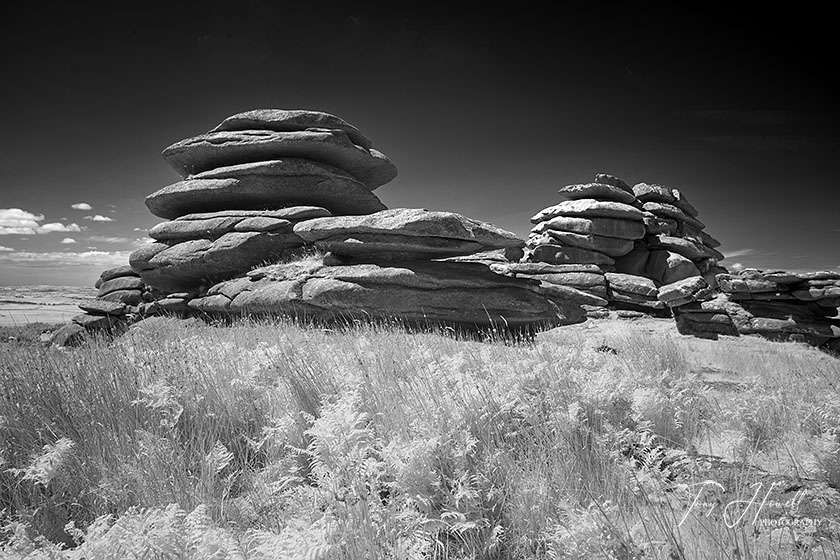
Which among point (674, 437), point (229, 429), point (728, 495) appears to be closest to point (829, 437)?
point (674, 437)

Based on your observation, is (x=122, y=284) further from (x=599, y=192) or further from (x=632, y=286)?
(x=599, y=192)

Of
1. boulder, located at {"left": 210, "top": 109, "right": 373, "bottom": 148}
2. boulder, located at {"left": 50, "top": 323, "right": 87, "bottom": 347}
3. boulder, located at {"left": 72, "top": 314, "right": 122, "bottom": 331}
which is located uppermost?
boulder, located at {"left": 210, "top": 109, "right": 373, "bottom": 148}

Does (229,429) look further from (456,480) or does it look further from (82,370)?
(456,480)

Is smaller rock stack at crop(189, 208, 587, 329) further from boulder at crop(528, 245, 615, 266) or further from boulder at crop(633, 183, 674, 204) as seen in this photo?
boulder at crop(633, 183, 674, 204)

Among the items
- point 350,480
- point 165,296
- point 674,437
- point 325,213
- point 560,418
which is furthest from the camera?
point 165,296

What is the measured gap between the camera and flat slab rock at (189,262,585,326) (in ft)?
40.1

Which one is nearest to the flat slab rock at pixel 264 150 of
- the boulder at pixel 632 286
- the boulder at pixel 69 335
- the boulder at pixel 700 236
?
the boulder at pixel 69 335

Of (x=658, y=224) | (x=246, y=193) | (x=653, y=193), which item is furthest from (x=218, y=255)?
(x=653, y=193)

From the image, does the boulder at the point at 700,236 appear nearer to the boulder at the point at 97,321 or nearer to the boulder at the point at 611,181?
the boulder at the point at 611,181

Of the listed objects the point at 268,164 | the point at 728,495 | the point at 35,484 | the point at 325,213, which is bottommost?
the point at 35,484

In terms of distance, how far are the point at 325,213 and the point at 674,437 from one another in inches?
543

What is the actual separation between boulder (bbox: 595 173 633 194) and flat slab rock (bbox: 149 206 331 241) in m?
18.5

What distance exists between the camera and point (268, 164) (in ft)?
54.0

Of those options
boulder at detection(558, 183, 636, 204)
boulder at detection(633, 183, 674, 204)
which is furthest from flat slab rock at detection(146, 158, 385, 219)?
boulder at detection(633, 183, 674, 204)
